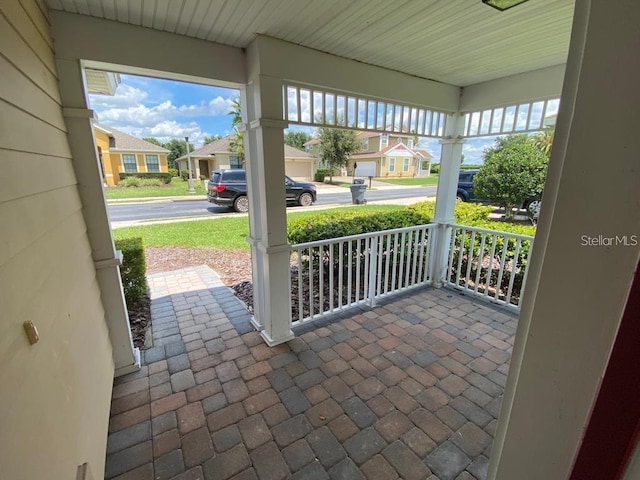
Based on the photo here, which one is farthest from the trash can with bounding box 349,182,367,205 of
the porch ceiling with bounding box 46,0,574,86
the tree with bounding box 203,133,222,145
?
the tree with bounding box 203,133,222,145

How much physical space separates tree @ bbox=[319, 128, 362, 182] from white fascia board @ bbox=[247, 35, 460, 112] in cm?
1520

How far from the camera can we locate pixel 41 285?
1154mm

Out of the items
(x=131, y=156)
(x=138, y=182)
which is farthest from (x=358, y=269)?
(x=131, y=156)

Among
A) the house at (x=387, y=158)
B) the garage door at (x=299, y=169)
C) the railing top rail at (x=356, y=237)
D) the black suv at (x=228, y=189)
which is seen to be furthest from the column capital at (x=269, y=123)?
the garage door at (x=299, y=169)

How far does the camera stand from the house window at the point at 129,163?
23.0 m

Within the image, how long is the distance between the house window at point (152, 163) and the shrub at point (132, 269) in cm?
2458

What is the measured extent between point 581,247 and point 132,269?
3.94 meters

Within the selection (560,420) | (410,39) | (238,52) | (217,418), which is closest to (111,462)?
(217,418)

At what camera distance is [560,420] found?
0.61m

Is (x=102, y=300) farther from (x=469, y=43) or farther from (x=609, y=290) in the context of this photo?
(x=469, y=43)

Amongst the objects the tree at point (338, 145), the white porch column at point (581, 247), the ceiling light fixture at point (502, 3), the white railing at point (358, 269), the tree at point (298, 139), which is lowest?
the white railing at point (358, 269)

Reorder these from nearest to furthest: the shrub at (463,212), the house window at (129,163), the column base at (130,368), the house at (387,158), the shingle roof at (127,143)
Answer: the column base at (130,368) → the shrub at (463,212) → the shingle roof at (127,143) → the house window at (129,163) → the house at (387,158)

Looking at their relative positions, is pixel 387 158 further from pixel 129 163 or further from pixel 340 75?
pixel 340 75

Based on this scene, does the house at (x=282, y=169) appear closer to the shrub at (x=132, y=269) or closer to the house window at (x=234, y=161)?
the shrub at (x=132, y=269)
